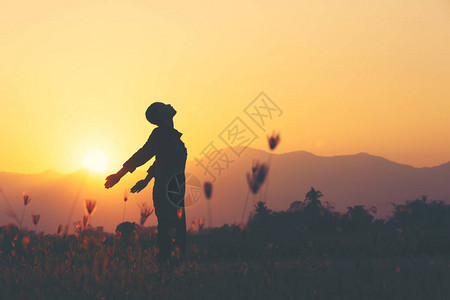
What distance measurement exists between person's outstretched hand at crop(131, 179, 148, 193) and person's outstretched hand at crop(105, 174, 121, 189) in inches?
13.9

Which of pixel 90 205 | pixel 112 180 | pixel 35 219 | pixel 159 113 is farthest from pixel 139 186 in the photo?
pixel 35 219

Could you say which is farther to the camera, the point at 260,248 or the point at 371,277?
the point at 260,248

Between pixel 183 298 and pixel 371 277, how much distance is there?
7.03 feet

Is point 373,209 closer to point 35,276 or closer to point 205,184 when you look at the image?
point 205,184

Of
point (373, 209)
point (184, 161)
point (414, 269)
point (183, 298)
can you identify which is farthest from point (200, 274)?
point (373, 209)

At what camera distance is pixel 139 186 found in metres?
6.89

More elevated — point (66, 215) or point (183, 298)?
point (66, 215)

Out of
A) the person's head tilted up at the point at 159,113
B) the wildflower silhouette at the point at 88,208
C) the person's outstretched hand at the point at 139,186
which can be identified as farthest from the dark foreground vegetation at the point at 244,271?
the person's head tilted up at the point at 159,113

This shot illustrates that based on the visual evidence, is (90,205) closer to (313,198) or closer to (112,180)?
(112,180)

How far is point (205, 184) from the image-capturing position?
7117mm

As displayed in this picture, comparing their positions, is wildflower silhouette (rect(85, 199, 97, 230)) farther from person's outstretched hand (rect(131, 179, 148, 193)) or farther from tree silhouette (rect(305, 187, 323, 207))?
tree silhouette (rect(305, 187, 323, 207))

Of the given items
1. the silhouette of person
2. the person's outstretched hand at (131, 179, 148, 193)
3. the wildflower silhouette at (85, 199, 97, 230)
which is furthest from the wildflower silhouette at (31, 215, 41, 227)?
the person's outstretched hand at (131, 179, 148, 193)

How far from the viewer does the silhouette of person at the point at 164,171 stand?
6809 mm

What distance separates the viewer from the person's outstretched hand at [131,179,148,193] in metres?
6.85
